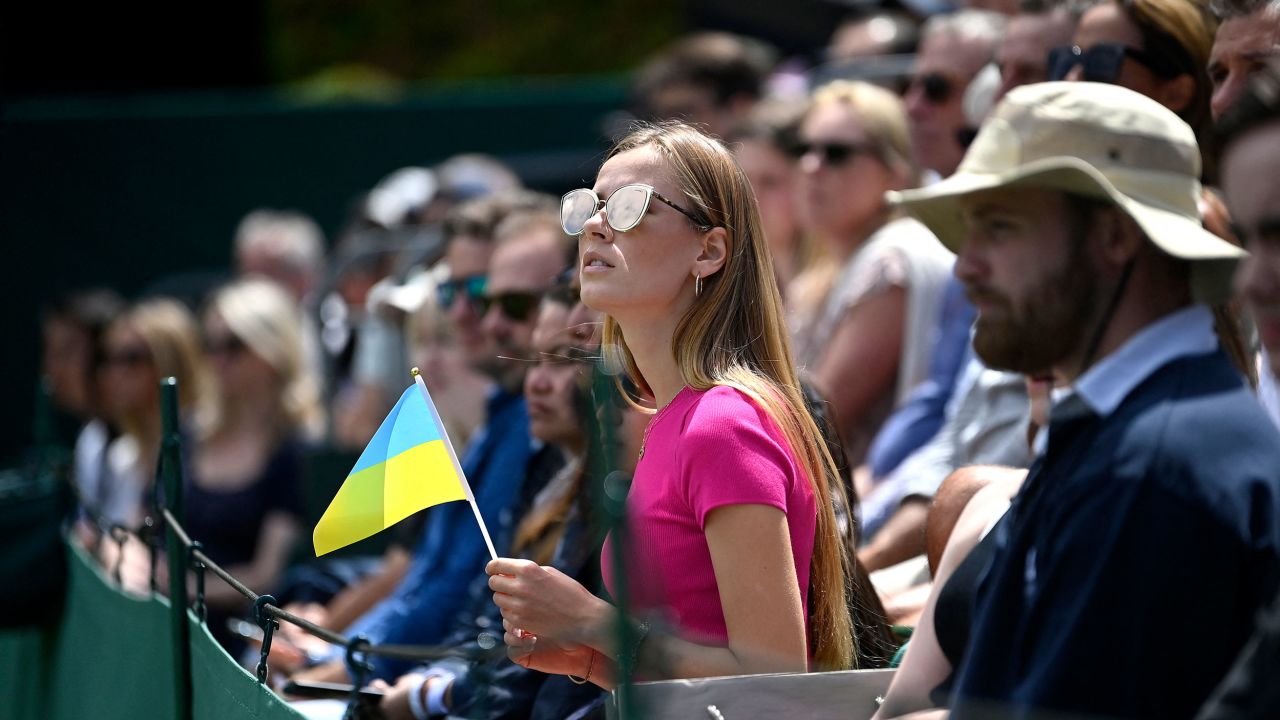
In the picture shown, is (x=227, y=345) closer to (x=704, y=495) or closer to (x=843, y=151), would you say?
(x=843, y=151)

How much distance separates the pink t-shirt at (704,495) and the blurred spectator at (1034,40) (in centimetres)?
177

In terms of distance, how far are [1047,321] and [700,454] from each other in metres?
0.67

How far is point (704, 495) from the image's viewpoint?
248cm

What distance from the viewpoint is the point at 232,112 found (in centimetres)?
1232

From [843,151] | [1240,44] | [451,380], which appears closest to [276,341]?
[451,380]

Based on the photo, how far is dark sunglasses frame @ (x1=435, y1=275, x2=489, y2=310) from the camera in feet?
14.7

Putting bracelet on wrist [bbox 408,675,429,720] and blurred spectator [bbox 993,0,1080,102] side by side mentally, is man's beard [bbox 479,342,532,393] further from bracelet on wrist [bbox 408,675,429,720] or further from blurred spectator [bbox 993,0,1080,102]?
blurred spectator [bbox 993,0,1080,102]

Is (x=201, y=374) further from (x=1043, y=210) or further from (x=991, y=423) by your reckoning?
(x=1043, y=210)

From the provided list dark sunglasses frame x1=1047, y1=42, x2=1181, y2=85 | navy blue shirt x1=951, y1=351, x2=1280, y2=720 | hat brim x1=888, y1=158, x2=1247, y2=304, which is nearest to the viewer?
navy blue shirt x1=951, y1=351, x2=1280, y2=720

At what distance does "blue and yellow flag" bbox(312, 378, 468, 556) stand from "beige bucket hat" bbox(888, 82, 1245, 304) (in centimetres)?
101

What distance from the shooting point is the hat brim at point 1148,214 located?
2049 mm

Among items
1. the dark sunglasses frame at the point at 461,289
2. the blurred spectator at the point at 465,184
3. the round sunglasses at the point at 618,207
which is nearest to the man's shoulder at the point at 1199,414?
the round sunglasses at the point at 618,207

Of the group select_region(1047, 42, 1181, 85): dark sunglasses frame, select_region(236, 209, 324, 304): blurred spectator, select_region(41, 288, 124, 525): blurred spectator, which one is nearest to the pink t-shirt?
select_region(1047, 42, 1181, 85): dark sunglasses frame

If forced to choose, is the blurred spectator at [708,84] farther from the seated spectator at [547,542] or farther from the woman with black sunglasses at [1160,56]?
the woman with black sunglasses at [1160,56]
